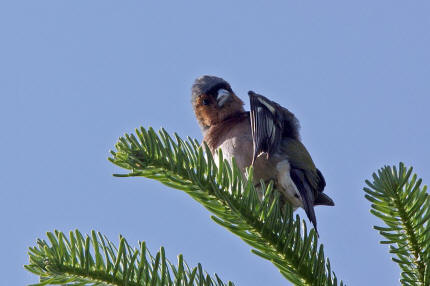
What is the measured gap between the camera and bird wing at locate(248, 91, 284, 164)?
14.7 ft

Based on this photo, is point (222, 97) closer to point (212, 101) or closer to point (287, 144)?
point (212, 101)

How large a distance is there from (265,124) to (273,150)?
34 cm

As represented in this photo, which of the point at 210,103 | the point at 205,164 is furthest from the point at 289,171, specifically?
the point at 205,164

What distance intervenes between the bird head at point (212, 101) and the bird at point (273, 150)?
147 millimetres

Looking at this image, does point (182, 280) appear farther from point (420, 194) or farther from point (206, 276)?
point (420, 194)

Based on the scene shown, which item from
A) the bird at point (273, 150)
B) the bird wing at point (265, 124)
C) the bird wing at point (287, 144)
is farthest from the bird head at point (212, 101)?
the bird wing at point (265, 124)

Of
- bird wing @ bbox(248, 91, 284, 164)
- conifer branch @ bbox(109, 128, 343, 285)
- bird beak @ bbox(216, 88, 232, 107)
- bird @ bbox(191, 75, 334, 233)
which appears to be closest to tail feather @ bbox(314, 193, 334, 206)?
bird @ bbox(191, 75, 334, 233)

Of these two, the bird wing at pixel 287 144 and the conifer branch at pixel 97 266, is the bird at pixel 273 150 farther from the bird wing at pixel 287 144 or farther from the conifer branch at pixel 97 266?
the conifer branch at pixel 97 266

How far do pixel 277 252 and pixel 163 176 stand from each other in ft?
1.81

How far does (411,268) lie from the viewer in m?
2.23

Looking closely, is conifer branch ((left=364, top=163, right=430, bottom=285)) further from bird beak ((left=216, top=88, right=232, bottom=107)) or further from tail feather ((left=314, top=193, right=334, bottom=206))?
bird beak ((left=216, top=88, right=232, bottom=107))

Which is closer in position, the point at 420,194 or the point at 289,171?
the point at 420,194

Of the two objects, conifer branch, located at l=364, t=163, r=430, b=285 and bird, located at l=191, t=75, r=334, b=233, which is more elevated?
bird, located at l=191, t=75, r=334, b=233

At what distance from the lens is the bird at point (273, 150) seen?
4.50m
